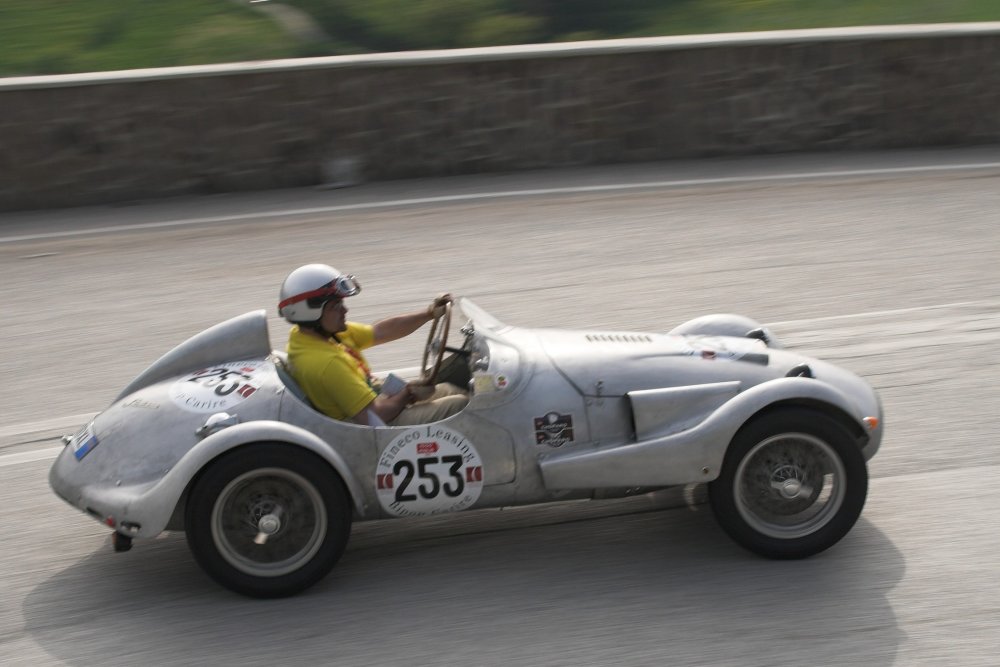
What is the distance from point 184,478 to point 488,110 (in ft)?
25.2

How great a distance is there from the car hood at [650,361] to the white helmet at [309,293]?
0.91 m

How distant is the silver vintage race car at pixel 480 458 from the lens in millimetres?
4828

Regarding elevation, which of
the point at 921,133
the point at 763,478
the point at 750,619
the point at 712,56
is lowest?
the point at 750,619

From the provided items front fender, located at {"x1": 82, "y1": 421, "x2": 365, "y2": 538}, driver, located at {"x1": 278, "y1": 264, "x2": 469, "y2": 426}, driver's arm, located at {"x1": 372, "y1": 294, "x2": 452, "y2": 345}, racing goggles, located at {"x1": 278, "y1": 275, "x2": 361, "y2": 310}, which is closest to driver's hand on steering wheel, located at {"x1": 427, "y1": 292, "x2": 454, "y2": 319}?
driver's arm, located at {"x1": 372, "y1": 294, "x2": 452, "y2": 345}

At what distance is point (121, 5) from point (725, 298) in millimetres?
9289

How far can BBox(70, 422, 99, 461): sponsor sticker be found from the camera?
16.8 ft

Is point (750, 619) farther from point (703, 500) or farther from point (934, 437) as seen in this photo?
point (934, 437)

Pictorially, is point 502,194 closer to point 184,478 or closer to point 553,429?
point 553,429

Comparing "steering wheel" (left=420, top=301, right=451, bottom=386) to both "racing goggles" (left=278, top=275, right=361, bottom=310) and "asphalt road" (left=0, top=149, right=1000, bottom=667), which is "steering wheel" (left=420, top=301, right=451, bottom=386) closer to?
"racing goggles" (left=278, top=275, right=361, bottom=310)

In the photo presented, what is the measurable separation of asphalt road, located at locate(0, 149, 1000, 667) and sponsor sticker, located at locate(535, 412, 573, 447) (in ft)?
1.76

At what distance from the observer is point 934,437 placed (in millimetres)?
6238

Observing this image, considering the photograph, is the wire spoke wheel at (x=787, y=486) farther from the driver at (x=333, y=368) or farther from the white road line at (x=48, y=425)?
the white road line at (x=48, y=425)

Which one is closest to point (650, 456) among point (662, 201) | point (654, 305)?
point (654, 305)

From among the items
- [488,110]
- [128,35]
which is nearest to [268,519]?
[488,110]
